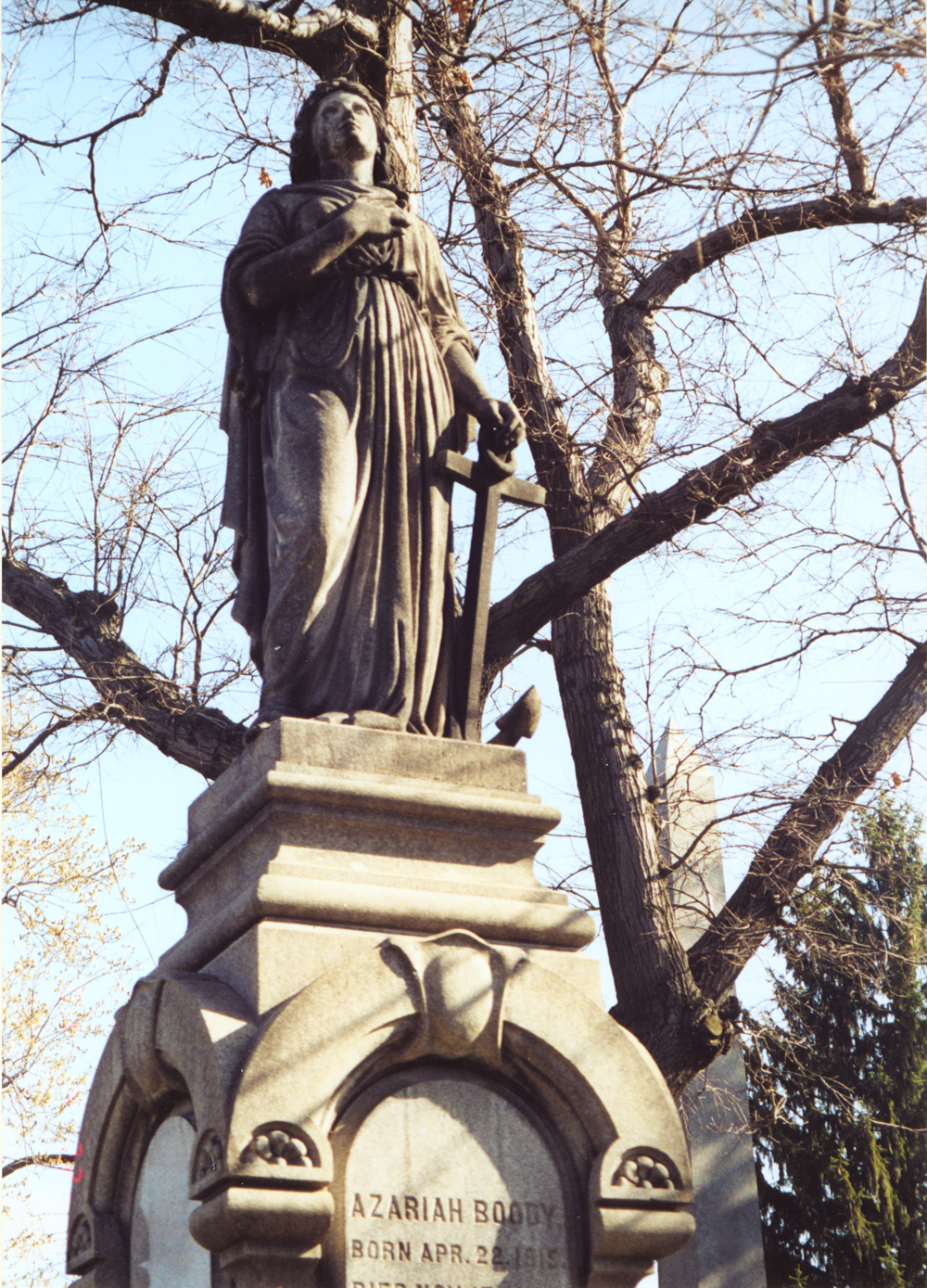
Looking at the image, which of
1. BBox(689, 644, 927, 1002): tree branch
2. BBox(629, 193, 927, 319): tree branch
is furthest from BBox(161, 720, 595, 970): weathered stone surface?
→ BBox(629, 193, 927, 319): tree branch

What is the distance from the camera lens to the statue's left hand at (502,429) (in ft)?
16.8

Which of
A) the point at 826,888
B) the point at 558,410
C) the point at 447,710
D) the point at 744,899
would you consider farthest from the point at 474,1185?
the point at 558,410

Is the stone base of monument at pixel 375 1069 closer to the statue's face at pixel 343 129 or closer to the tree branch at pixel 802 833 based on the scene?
the statue's face at pixel 343 129

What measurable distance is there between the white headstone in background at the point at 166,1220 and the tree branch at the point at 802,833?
523 cm

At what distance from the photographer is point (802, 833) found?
30.5ft

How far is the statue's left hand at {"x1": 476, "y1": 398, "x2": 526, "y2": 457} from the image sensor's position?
5109 millimetres

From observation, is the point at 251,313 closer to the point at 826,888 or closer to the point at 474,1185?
the point at 474,1185

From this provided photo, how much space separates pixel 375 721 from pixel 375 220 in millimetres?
1684

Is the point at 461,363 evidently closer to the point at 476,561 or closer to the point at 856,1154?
the point at 476,561

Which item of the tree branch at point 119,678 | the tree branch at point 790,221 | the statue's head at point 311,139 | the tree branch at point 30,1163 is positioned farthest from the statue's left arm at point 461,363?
the tree branch at point 30,1163

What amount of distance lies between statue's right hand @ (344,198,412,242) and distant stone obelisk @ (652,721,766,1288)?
5.19m

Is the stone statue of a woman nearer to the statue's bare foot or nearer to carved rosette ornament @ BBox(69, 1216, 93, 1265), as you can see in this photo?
the statue's bare foot

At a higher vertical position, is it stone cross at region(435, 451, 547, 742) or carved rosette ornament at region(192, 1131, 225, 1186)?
stone cross at region(435, 451, 547, 742)

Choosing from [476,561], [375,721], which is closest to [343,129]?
[476,561]
